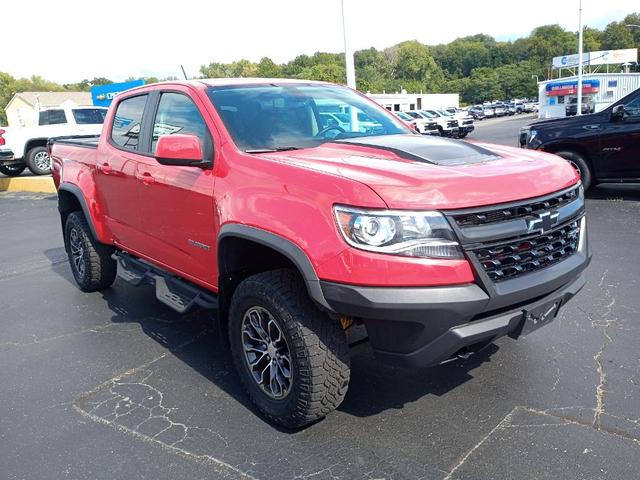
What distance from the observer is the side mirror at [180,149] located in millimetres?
3293

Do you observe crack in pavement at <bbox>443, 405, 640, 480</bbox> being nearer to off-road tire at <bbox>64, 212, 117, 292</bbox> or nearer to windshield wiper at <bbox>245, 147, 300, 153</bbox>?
windshield wiper at <bbox>245, 147, 300, 153</bbox>

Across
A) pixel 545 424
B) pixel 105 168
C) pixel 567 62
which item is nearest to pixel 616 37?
pixel 567 62

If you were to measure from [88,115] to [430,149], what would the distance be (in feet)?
50.9

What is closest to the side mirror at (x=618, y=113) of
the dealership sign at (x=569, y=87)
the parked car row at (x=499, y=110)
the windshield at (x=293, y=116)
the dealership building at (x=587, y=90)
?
the windshield at (x=293, y=116)

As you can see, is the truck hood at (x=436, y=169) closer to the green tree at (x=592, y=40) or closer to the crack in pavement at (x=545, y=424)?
the crack in pavement at (x=545, y=424)

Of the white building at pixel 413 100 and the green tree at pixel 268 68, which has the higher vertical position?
the green tree at pixel 268 68

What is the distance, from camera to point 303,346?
109 inches

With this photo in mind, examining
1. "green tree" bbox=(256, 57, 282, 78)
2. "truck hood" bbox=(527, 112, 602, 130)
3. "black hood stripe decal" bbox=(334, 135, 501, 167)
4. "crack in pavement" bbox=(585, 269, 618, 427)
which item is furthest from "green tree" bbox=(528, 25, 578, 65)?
"black hood stripe decal" bbox=(334, 135, 501, 167)

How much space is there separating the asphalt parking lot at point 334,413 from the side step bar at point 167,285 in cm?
46

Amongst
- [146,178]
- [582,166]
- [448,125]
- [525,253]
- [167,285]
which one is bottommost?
[448,125]

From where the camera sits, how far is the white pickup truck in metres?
15.7

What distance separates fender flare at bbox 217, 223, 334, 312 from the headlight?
259mm

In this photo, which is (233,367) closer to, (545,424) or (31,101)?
(545,424)

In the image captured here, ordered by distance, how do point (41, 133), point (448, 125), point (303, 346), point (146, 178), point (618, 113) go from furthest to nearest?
point (448, 125) → point (41, 133) → point (618, 113) → point (146, 178) → point (303, 346)
